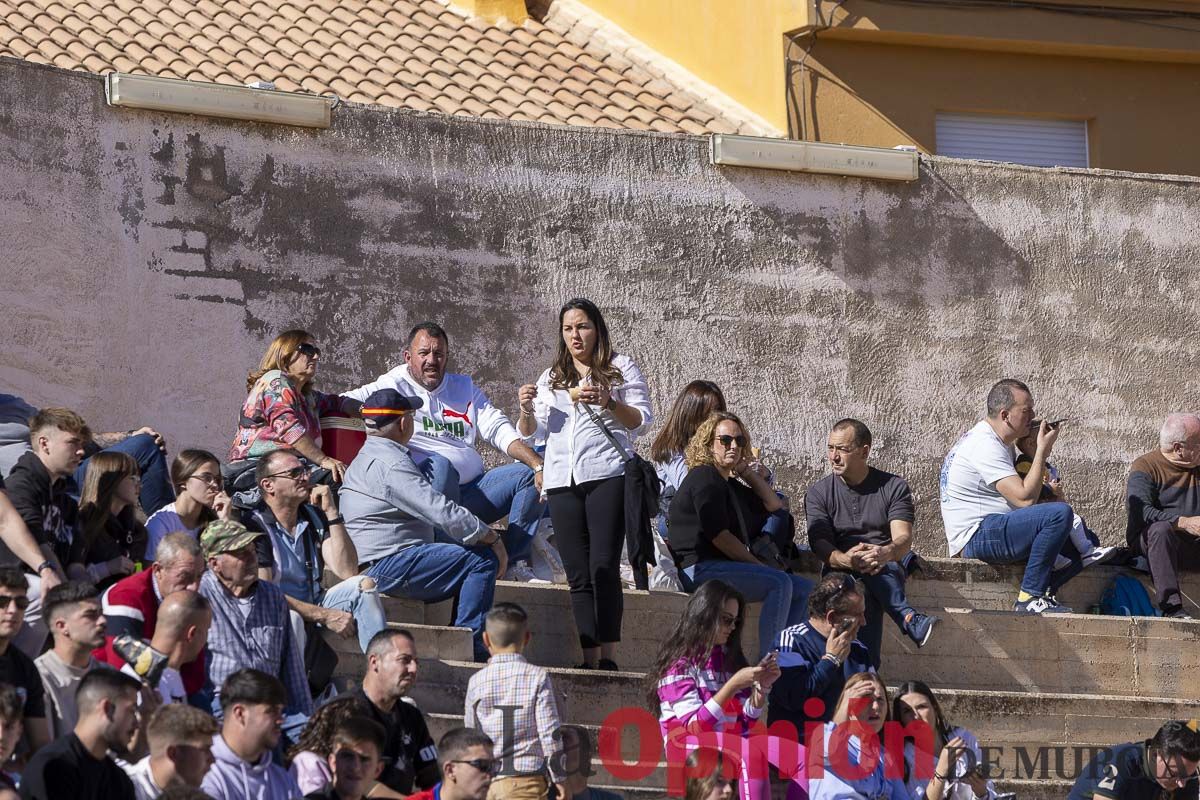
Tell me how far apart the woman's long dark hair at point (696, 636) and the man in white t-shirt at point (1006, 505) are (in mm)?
3024

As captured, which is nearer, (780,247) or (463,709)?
(463,709)

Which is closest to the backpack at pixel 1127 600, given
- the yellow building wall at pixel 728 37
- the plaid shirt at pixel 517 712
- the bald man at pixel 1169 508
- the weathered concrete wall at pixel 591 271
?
the bald man at pixel 1169 508

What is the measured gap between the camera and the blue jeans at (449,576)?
358 inches

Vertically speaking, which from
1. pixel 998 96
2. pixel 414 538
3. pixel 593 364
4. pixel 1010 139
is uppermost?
pixel 998 96

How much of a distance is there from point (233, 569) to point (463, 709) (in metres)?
1.32

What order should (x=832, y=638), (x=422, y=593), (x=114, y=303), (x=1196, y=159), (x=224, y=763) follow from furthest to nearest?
(x=1196, y=159), (x=114, y=303), (x=422, y=593), (x=832, y=638), (x=224, y=763)

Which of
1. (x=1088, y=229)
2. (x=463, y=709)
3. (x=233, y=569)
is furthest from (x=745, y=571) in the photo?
(x=1088, y=229)

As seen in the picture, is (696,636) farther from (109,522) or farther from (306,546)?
(109,522)

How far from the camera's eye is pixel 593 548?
30.6 feet

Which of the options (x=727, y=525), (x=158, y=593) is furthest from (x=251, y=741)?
(x=727, y=525)

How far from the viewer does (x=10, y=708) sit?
6207 millimetres

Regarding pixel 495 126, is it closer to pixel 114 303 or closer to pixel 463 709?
pixel 114 303

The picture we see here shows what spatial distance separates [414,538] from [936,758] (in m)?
2.49

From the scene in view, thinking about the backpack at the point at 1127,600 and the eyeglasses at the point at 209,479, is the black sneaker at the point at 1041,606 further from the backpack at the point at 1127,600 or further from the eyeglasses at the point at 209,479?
the eyeglasses at the point at 209,479
